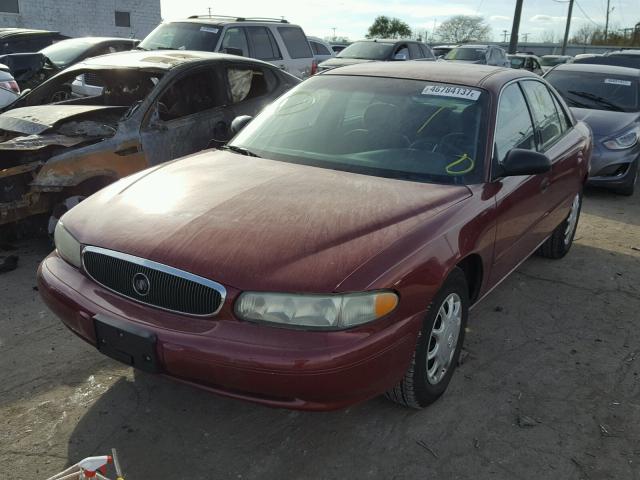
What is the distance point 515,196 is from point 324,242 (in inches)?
59.9

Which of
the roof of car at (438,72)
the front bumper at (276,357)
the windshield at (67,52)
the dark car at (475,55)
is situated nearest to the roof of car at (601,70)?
the roof of car at (438,72)

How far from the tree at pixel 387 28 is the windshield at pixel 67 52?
153 feet

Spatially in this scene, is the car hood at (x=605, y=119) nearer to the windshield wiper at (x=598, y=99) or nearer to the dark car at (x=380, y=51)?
the windshield wiper at (x=598, y=99)

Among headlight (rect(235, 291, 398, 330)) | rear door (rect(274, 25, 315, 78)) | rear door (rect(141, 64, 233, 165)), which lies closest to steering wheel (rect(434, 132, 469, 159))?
headlight (rect(235, 291, 398, 330))

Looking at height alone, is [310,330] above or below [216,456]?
above

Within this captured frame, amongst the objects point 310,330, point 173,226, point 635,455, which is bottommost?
point 635,455

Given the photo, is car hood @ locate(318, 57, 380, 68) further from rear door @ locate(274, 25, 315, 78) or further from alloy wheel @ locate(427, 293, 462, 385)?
alloy wheel @ locate(427, 293, 462, 385)

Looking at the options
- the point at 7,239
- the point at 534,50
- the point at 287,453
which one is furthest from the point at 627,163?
the point at 534,50

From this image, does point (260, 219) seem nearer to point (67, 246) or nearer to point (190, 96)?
point (67, 246)

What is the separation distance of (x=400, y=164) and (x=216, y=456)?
1775 mm

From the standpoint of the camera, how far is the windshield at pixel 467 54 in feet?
60.3

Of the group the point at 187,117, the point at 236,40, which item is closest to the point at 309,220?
the point at 187,117

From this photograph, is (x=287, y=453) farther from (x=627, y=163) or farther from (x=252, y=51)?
(x=252, y=51)

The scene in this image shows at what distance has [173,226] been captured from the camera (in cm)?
264
